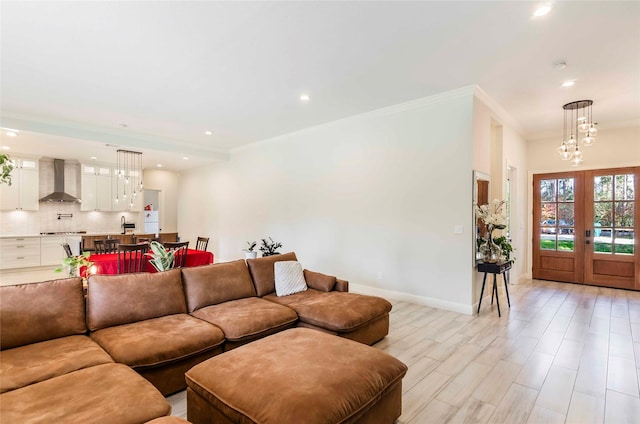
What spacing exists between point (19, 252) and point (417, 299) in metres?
8.66

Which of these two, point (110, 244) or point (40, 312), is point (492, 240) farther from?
point (110, 244)

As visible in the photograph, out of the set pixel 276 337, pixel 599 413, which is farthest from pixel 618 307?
pixel 276 337

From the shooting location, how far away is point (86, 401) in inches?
57.5

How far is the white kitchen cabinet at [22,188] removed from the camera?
6.99 m

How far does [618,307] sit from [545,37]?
423 centimetres

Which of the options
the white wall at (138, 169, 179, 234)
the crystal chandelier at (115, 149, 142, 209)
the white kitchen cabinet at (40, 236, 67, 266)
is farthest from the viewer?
the white wall at (138, 169, 179, 234)

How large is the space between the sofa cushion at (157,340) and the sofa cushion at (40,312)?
21 centimetres

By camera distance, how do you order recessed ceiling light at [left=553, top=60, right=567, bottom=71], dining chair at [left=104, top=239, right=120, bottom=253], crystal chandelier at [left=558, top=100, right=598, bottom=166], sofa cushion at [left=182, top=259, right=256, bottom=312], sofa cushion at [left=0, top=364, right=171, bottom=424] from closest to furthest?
1. sofa cushion at [left=0, top=364, right=171, bottom=424]
2. sofa cushion at [left=182, top=259, right=256, bottom=312]
3. recessed ceiling light at [left=553, top=60, right=567, bottom=71]
4. crystal chandelier at [left=558, top=100, right=598, bottom=166]
5. dining chair at [left=104, top=239, right=120, bottom=253]

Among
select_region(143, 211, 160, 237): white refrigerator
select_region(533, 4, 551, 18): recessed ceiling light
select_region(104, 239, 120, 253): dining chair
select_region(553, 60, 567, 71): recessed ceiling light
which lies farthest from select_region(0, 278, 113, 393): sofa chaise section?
select_region(143, 211, 160, 237): white refrigerator

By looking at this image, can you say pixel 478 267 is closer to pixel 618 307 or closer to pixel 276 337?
pixel 618 307

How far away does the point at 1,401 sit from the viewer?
1469mm

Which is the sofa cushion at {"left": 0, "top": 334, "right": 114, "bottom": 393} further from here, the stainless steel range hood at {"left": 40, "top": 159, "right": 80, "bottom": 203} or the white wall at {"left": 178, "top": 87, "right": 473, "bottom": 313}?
the stainless steel range hood at {"left": 40, "top": 159, "right": 80, "bottom": 203}

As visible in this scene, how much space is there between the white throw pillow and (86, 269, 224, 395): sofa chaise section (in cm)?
110

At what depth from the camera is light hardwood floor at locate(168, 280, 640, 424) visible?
217 centimetres
